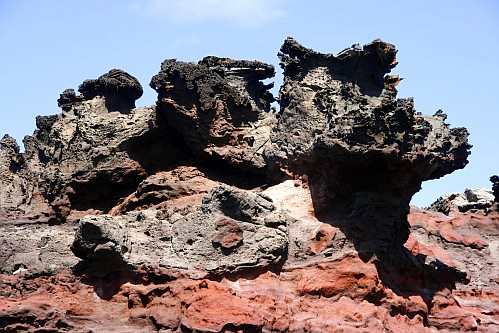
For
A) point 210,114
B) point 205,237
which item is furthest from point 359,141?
point 210,114

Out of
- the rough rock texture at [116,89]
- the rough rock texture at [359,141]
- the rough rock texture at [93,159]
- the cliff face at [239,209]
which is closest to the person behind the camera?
the cliff face at [239,209]

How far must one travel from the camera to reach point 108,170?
1656 centimetres

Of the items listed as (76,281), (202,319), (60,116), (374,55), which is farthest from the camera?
(60,116)

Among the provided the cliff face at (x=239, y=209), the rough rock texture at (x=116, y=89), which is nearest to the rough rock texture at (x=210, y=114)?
the cliff face at (x=239, y=209)

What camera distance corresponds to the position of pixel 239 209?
1430 centimetres

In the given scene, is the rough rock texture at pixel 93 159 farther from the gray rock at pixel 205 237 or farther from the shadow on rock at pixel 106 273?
the shadow on rock at pixel 106 273

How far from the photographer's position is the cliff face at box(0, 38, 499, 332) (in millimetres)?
13594

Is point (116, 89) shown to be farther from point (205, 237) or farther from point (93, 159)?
point (205, 237)

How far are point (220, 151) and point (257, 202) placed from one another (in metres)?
2.23

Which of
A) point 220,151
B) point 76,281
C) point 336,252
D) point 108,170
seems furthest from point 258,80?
point 76,281

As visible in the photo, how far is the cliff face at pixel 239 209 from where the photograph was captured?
13594mm

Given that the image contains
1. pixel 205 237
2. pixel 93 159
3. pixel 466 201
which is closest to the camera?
pixel 205 237

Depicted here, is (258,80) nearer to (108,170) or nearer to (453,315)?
(108,170)

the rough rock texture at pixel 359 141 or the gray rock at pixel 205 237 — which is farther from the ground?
the rough rock texture at pixel 359 141
